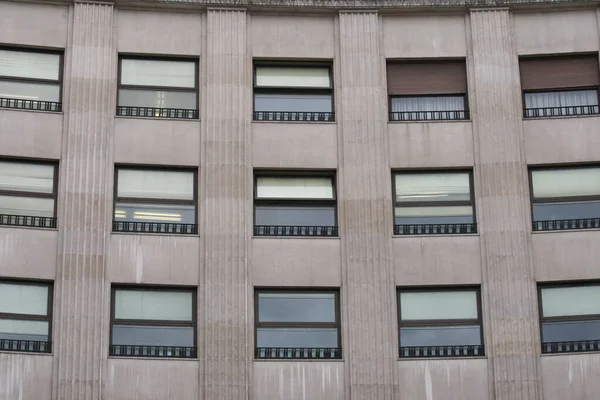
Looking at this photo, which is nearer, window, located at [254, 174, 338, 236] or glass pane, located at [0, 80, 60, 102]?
window, located at [254, 174, 338, 236]

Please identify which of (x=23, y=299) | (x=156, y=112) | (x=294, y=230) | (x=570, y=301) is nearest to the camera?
(x=23, y=299)

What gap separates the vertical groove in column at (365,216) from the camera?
29812 mm

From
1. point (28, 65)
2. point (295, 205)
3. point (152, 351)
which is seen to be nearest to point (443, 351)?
point (295, 205)

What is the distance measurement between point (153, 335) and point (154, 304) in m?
0.79

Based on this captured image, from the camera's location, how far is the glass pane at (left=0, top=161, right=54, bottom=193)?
30.7 m

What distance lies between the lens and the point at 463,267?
30.7m

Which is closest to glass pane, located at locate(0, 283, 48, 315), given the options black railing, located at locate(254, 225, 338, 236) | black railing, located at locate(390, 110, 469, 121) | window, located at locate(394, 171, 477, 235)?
black railing, located at locate(254, 225, 338, 236)

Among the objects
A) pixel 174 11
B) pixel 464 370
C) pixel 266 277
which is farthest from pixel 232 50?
pixel 464 370

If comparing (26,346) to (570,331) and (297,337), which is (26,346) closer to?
(297,337)

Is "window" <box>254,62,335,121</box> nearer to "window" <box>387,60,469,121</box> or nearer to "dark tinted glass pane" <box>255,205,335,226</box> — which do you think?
"window" <box>387,60,469,121</box>

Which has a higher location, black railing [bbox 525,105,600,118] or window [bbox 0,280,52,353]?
black railing [bbox 525,105,600,118]

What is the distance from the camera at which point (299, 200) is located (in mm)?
31531

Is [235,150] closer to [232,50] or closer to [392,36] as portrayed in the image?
[232,50]

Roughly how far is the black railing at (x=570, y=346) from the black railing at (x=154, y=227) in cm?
929
